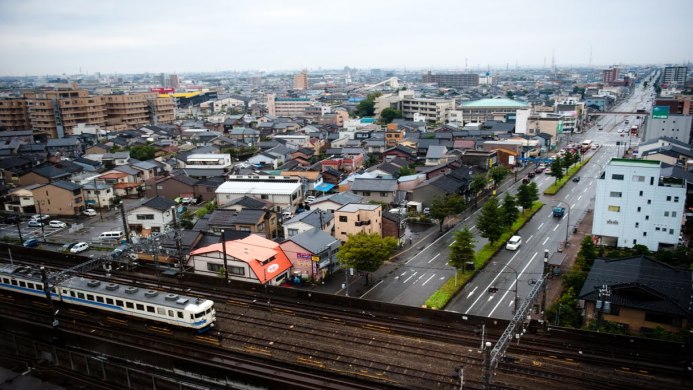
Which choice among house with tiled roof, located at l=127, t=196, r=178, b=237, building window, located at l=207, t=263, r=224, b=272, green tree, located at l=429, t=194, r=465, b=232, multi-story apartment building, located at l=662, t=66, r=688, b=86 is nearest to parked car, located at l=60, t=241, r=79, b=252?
house with tiled roof, located at l=127, t=196, r=178, b=237

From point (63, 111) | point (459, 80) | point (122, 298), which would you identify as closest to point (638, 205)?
point (122, 298)

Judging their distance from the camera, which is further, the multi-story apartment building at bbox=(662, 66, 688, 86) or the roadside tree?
the multi-story apartment building at bbox=(662, 66, 688, 86)

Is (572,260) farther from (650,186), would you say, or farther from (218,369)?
(218,369)

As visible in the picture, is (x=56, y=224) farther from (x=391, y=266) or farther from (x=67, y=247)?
(x=391, y=266)

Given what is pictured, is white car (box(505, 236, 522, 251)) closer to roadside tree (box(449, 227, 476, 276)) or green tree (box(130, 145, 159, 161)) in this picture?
roadside tree (box(449, 227, 476, 276))

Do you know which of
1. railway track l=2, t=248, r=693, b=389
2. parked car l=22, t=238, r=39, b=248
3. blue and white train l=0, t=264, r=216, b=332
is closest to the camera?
railway track l=2, t=248, r=693, b=389

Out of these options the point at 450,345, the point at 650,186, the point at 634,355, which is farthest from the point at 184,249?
the point at 650,186
